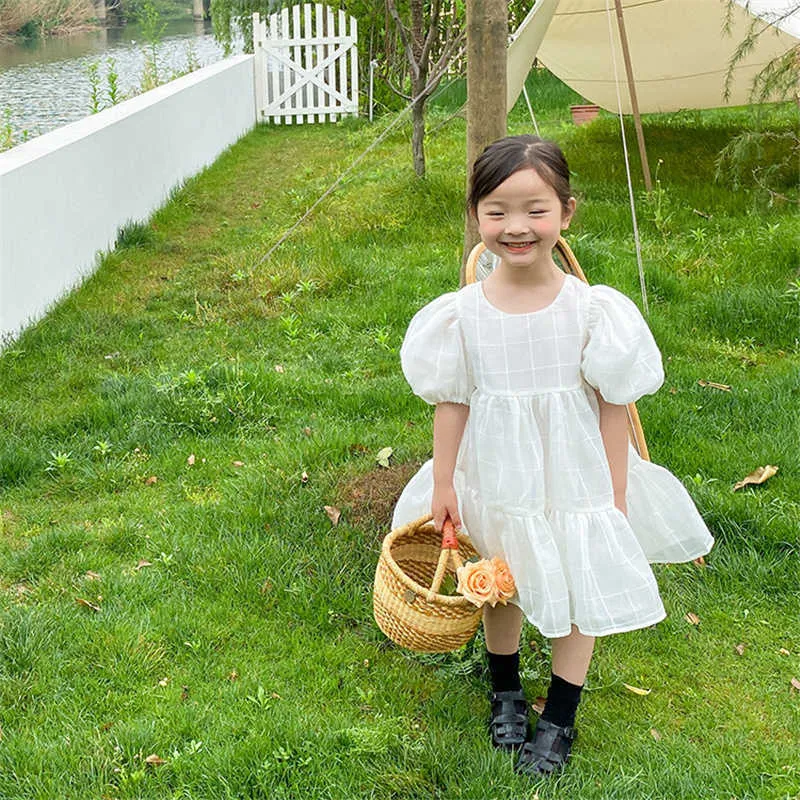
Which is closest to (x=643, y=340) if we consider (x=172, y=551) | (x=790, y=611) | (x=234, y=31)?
(x=790, y=611)

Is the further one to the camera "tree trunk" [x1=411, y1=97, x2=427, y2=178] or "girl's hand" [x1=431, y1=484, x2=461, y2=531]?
"tree trunk" [x1=411, y1=97, x2=427, y2=178]

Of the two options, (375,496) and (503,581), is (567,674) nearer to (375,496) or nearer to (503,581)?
(503,581)

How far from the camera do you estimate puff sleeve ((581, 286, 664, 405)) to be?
2291 millimetres

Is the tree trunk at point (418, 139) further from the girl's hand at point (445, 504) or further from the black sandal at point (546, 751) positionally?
the black sandal at point (546, 751)

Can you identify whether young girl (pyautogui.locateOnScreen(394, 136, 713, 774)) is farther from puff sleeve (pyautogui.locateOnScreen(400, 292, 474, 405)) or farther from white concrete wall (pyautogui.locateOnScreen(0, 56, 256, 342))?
white concrete wall (pyautogui.locateOnScreen(0, 56, 256, 342))

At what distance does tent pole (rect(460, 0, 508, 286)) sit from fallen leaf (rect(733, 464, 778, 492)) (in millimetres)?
1249

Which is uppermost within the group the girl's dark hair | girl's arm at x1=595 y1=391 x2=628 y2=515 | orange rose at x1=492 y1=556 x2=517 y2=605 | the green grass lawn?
the girl's dark hair

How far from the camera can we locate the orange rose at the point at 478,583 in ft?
7.65

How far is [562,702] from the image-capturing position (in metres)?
2.53

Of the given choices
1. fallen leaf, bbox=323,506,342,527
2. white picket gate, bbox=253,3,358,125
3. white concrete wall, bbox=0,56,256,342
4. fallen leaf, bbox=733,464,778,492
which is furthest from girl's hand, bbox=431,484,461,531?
white picket gate, bbox=253,3,358,125

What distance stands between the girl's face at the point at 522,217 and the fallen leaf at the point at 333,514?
4.88 feet

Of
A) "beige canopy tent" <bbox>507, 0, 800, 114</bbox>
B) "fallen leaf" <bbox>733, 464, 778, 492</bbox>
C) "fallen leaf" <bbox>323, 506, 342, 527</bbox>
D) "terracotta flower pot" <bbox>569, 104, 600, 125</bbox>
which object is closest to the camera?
"fallen leaf" <bbox>323, 506, 342, 527</bbox>

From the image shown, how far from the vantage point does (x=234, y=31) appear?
17.4 metres

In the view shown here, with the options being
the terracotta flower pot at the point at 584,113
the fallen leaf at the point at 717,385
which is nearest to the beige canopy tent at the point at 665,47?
the terracotta flower pot at the point at 584,113
